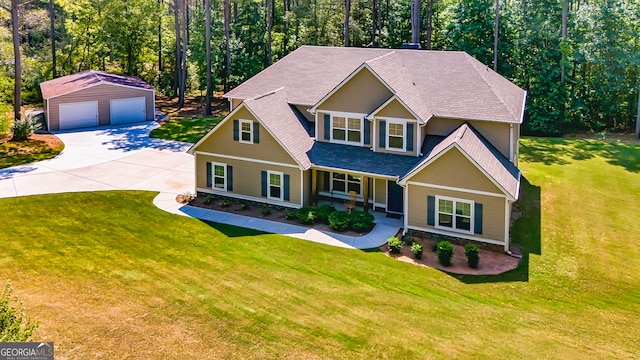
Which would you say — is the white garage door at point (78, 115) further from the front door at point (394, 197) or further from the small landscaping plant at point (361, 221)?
the front door at point (394, 197)

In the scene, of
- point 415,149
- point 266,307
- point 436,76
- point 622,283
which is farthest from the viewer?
point 436,76

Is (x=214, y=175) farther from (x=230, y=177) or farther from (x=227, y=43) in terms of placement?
(x=227, y=43)

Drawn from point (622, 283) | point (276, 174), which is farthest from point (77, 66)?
point (622, 283)

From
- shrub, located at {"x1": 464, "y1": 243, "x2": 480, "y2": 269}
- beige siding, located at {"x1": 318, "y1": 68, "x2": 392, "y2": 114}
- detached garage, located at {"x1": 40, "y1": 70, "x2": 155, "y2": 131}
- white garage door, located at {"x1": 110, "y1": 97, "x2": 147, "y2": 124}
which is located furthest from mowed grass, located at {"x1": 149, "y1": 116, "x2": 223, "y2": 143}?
shrub, located at {"x1": 464, "y1": 243, "x2": 480, "y2": 269}

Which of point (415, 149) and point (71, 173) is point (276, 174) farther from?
point (71, 173)

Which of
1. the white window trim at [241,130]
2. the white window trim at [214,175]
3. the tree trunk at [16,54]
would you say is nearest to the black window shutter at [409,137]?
the white window trim at [241,130]

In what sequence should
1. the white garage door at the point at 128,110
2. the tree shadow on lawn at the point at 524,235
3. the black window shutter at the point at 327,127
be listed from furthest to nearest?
1. the white garage door at the point at 128,110
2. the black window shutter at the point at 327,127
3. the tree shadow on lawn at the point at 524,235
